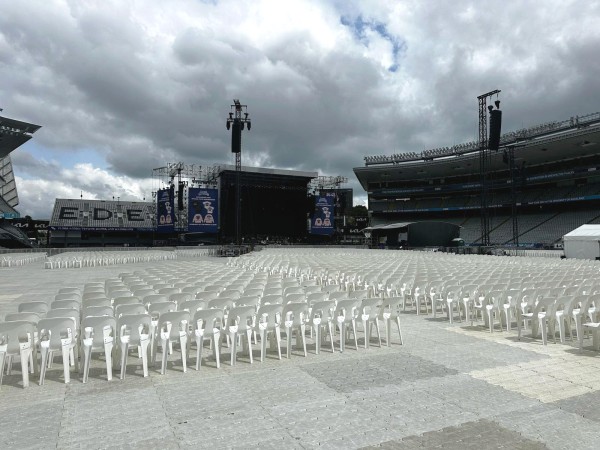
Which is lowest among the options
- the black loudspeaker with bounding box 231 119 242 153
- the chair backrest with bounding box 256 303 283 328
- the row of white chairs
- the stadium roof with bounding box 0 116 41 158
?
the row of white chairs

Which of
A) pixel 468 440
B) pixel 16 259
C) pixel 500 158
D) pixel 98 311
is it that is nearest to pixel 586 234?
pixel 468 440

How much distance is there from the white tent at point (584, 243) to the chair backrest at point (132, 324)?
1071 inches

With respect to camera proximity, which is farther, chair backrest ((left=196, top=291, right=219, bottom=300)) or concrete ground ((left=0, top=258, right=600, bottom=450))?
chair backrest ((left=196, top=291, right=219, bottom=300))

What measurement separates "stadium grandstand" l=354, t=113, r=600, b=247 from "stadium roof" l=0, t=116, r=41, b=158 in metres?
42.8

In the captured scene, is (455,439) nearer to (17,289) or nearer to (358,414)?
(358,414)

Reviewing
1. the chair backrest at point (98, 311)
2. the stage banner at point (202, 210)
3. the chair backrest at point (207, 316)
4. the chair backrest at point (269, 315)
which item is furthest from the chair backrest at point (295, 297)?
the stage banner at point (202, 210)

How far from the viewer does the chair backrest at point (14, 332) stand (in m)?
4.78

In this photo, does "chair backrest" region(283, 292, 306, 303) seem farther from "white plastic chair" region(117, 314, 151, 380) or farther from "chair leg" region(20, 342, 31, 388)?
"chair leg" region(20, 342, 31, 388)

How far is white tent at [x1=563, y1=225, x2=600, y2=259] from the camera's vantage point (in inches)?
967

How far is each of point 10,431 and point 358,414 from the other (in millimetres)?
3064

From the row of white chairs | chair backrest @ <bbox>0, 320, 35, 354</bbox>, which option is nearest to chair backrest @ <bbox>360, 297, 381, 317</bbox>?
chair backrest @ <bbox>0, 320, 35, 354</bbox>

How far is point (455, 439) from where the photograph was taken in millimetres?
3355

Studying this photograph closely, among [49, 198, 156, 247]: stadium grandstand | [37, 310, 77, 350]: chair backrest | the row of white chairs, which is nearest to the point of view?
[37, 310, 77, 350]: chair backrest

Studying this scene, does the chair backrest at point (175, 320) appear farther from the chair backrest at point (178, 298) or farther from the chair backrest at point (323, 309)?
the chair backrest at point (323, 309)
